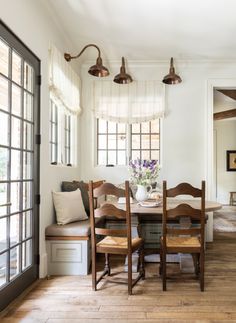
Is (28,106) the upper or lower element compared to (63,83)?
lower

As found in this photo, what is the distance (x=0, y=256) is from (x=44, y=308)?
582mm

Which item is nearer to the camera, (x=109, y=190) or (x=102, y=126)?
(x=109, y=190)

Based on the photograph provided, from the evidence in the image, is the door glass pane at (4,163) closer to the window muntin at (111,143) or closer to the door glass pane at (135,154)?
the window muntin at (111,143)

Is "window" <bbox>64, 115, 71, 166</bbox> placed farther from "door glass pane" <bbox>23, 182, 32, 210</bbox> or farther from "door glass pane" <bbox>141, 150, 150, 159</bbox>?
"door glass pane" <bbox>23, 182, 32, 210</bbox>

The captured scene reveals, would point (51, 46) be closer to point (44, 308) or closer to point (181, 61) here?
point (181, 61)

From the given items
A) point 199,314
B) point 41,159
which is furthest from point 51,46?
point 199,314

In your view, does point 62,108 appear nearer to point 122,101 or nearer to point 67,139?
point 67,139

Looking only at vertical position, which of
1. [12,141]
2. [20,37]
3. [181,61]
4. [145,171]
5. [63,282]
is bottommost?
[63,282]

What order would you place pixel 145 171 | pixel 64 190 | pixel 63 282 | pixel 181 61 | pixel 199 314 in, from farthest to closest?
pixel 181 61 < pixel 64 190 < pixel 145 171 < pixel 63 282 < pixel 199 314

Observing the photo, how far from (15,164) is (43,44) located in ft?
4.88

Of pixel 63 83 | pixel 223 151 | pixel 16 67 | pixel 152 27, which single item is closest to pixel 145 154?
pixel 63 83

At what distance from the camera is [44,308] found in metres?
2.48

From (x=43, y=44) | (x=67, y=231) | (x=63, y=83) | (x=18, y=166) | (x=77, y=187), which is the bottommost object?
(x=67, y=231)

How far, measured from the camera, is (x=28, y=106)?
3.00 metres
